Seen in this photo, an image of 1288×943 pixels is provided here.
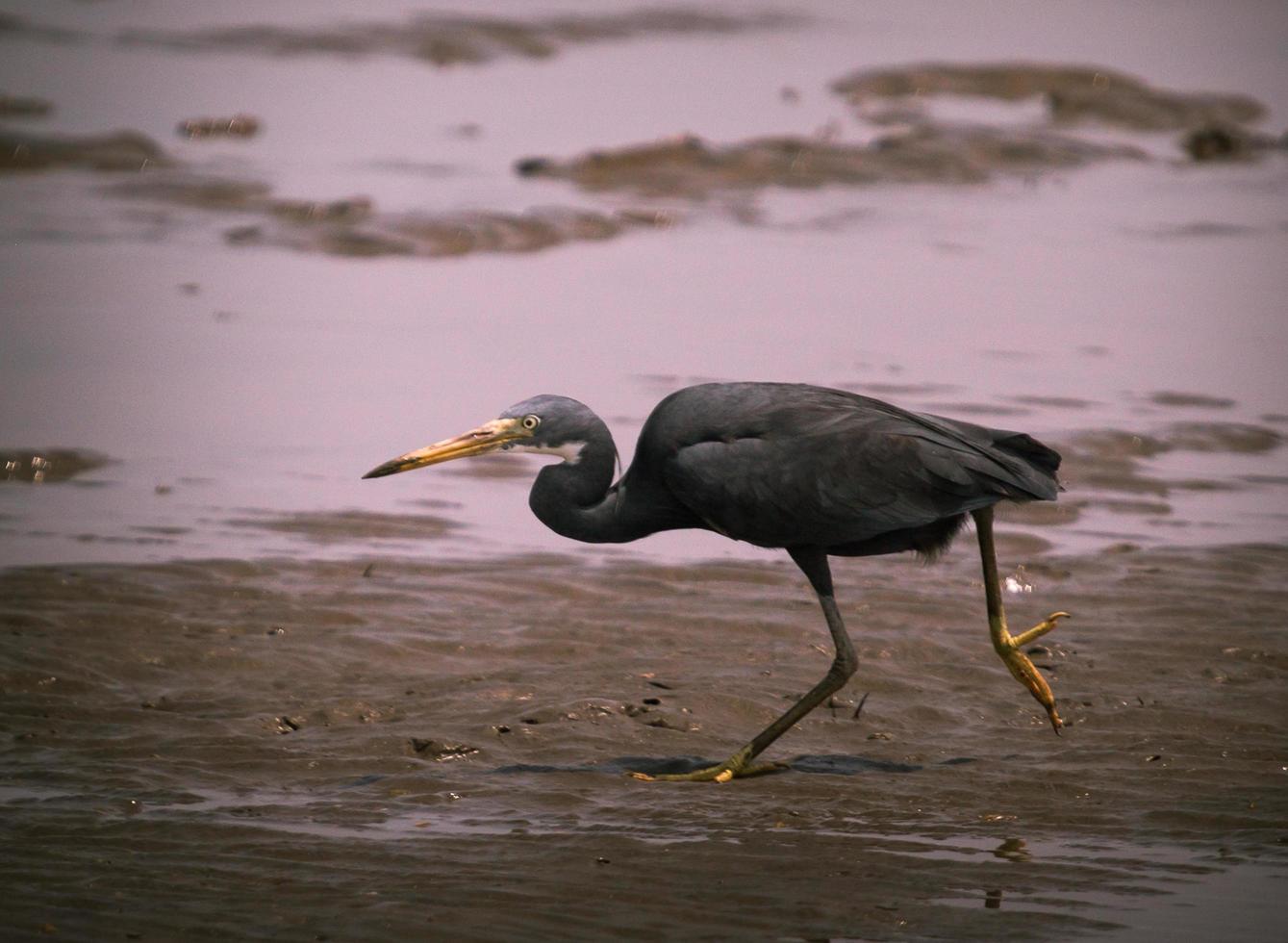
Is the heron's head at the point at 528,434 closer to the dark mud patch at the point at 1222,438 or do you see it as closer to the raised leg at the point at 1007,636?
the raised leg at the point at 1007,636

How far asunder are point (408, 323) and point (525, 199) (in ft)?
12.7

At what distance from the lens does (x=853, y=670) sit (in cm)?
727

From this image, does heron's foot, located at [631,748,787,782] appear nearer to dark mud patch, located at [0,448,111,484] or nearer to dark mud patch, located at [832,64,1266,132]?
dark mud patch, located at [0,448,111,484]

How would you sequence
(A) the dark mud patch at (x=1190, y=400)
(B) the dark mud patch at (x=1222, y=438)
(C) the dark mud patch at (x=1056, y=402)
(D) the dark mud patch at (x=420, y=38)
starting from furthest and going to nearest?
1. (D) the dark mud patch at (x=420, y=38)
2. (A) the dark mud patch at (x=1190, y=400)
3. (C) the dark mud patch at (x=1056, y=402)
4. (B) the dark mud patch at (x=1222, y=438)

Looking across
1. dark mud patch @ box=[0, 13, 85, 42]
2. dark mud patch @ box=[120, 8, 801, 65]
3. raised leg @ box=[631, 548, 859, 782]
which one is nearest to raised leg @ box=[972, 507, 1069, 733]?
raised leg @ box=[631, 548, 859, 782]

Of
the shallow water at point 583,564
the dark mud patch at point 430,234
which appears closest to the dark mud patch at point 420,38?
the shallow water at point 583,564

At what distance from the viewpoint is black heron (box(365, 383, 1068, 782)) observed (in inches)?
282

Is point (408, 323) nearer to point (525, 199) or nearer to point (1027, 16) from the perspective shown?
point (525, 199)

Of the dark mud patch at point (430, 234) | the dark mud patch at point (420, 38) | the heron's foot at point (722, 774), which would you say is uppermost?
the dark mud patch at point (420, 38)

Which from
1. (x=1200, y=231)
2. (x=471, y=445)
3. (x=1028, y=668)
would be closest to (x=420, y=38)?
(x=1200, y=231)

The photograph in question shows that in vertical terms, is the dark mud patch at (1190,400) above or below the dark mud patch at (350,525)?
above

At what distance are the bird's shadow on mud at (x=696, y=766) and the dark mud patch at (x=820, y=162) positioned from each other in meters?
11.3

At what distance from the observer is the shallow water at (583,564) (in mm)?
6148

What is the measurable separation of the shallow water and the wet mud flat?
0.08ft
